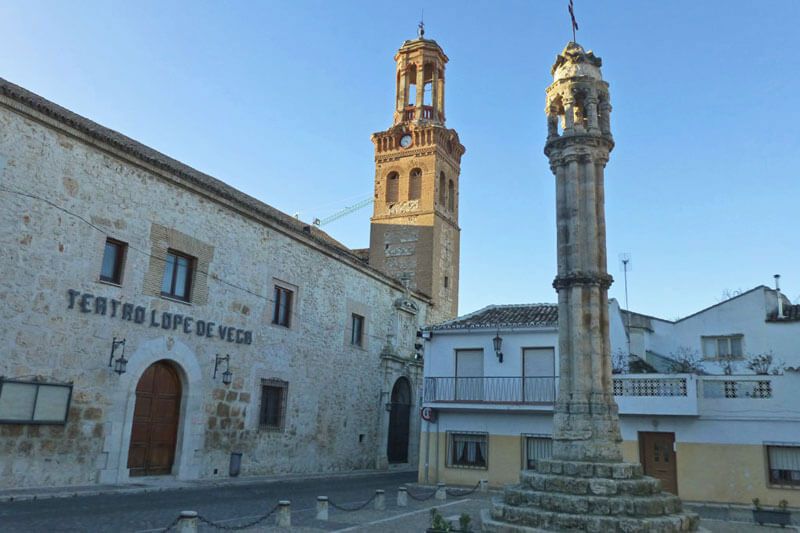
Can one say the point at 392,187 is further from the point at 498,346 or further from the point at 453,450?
the point at 453,450

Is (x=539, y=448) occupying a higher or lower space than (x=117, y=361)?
lower

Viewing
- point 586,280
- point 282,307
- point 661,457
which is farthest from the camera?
point 282,307

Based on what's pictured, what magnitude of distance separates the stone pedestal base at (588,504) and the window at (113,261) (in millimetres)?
9409

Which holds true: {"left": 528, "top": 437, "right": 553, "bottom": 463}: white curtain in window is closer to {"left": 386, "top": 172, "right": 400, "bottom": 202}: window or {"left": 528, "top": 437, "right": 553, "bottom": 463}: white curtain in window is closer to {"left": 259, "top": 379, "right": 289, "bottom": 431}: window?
{"left": 259, "top": 379, "right": 289, "bottom": 431}: window

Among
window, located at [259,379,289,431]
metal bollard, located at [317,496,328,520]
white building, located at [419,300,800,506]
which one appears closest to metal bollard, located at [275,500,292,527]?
metal bollard, located at [317,496,328,520]

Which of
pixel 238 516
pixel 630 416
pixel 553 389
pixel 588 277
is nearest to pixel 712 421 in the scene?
pixel 630 416

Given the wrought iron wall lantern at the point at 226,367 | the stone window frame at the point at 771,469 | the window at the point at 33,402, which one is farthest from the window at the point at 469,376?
the window at the point at 33,402

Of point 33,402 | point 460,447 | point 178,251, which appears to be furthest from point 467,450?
point 33,402

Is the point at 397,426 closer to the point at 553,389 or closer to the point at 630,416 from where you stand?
the point at 553,389

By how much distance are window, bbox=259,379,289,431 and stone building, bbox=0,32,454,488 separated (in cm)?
6

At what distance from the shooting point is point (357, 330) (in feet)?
76.9

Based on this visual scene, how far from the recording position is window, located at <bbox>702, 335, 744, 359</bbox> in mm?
22891

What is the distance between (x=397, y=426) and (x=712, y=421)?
1256 cm

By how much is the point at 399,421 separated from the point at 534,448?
8.47 meters
